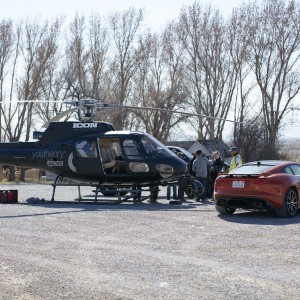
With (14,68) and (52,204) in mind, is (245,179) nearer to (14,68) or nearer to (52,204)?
(52,204)

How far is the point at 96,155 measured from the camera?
1894 centimetres

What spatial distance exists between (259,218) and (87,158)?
6506 mm

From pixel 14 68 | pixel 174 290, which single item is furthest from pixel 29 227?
pixel 14 68

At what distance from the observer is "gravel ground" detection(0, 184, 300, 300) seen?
7.00m

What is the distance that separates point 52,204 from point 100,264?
10007 millimetres

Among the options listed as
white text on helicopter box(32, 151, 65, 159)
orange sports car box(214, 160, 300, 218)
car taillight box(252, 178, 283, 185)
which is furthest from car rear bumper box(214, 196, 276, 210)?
white text on helicopter box(32, 151, 65, 159)

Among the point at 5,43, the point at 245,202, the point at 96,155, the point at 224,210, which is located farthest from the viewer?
the point at 5,43

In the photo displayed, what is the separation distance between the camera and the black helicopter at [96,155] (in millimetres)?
18453

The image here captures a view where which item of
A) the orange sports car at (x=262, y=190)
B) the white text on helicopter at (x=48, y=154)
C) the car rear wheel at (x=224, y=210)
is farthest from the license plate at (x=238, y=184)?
the white text on helicopter at (x=48, y=154)

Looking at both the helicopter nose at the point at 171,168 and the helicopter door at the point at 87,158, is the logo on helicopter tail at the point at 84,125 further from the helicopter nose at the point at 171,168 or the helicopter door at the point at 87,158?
the helicopter nose at the point at 171,168

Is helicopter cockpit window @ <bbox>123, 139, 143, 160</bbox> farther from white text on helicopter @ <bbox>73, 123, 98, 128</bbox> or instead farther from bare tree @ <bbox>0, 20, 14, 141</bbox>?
bare tree @ <bbox>0, 20, 14, 141</bbox>

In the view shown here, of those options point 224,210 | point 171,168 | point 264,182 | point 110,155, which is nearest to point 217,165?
point 171,168

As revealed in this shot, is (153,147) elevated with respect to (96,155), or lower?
elevated

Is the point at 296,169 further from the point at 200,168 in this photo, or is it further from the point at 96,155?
the point at 96,155
